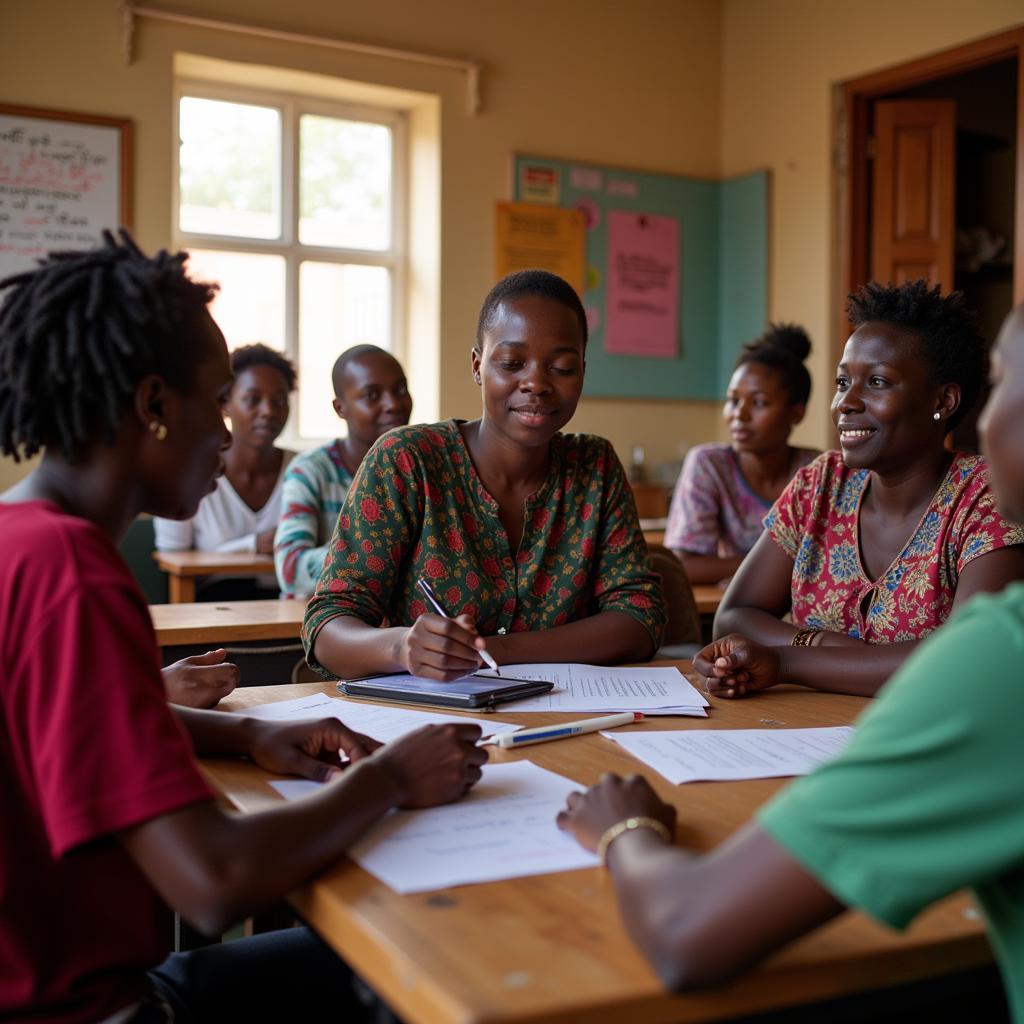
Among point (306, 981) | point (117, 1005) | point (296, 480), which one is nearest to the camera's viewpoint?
point (117, 1005)

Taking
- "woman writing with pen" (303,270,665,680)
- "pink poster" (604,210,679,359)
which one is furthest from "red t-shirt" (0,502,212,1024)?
"pink poster" (604,210,679,359)

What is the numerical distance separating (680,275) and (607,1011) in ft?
19.4

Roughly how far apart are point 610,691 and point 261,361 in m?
2.85

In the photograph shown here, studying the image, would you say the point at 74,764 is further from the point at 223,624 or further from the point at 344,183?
the point at 344,183

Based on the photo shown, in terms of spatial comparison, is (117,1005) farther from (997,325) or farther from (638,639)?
(997,325)

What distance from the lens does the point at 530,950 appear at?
32.5 inches

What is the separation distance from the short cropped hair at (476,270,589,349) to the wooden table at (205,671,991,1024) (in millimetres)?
1253

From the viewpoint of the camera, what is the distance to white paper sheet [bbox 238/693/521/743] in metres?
1.47

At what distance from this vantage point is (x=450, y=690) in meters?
1.63

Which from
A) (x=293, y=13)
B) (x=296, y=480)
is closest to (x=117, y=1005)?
(x=296, y=480)

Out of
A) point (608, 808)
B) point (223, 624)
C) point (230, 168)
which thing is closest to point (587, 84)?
point (230, 168)

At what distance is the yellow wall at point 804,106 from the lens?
17.9ft

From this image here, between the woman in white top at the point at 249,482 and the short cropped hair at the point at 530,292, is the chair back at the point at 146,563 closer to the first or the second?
the woman in white top at the point at 249,482

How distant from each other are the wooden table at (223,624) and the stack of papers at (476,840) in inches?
53.7
